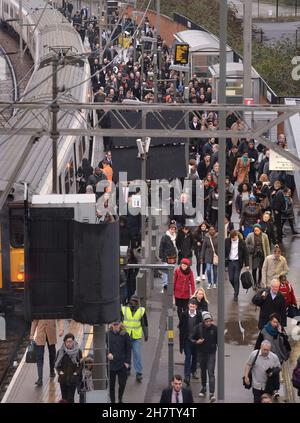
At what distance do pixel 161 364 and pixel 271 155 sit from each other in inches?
346

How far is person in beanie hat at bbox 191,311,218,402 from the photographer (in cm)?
1948

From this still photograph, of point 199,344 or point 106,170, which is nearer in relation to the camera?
point 199,344

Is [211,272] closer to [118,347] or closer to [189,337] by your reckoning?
[189,337]

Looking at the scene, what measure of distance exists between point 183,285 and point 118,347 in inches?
145

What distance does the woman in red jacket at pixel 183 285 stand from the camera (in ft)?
73.2

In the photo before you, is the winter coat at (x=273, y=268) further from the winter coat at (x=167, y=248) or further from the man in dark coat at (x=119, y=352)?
the man in dark coat at (x=119, y=352)

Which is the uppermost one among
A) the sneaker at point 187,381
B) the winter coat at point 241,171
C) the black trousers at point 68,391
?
the winter coat at point 241,171

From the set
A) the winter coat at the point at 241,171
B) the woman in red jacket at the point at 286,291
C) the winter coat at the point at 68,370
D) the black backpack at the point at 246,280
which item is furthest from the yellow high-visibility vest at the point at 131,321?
the winter coat at the point at 241,171

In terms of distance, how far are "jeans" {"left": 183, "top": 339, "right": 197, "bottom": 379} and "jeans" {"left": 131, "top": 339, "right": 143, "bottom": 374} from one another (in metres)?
0.61

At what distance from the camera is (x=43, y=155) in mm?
27469

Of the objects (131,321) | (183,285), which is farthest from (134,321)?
(183,285)

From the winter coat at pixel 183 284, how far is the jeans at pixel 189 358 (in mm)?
2074

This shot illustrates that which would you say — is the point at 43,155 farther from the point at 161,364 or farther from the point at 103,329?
the point at 103,329
